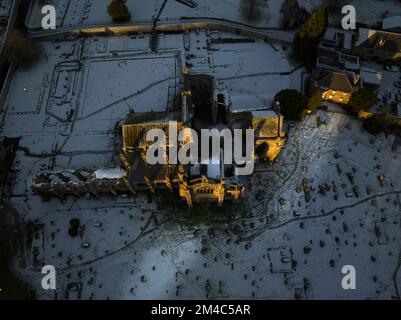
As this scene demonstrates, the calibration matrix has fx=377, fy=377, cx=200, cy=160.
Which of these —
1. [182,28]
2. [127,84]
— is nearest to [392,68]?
[182,28]

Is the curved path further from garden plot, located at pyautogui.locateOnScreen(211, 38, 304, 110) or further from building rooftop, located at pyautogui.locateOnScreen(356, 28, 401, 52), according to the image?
building rooftop, located at pyautogui.locateOnScreen(356, 28, 401, 52)

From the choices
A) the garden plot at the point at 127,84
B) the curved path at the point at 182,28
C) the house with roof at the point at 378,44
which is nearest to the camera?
the garden plot at the point at 127,84

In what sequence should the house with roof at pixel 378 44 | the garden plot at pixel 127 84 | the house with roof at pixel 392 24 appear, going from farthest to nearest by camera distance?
the house with roof at pixel 392 24 → the house with roof at pixel 378 44 → the garden plot at pixel 127 84

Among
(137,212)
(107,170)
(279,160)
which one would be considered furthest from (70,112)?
(279,160)

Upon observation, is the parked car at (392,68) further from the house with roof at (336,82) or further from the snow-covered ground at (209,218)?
the snow-covered ground at (209,218)

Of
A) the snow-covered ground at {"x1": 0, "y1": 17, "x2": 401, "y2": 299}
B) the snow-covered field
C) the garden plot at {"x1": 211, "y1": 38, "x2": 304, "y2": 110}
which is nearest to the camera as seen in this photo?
the snow-covered ground at {"x1": 0, "y1": 17, "x2": 401, "y2": 299}

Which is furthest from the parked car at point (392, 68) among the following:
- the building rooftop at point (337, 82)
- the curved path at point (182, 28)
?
the curved path at point (182, 28)

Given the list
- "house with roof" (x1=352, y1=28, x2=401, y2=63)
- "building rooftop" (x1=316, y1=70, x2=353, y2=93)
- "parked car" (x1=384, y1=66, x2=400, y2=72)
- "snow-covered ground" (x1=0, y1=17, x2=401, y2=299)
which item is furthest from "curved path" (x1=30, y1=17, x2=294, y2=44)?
"parked car" (x1=384, y1=66, x2=400, y2=72)

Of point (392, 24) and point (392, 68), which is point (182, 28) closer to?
point (392, 24)

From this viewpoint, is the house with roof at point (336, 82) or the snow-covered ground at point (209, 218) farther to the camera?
the house with roof at point (336, 82)

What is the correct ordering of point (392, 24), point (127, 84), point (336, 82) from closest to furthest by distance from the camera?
point (336, 82)
point (392, 24)
point (127, 84)

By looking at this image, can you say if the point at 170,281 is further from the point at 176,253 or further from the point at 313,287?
the point at 313,287
